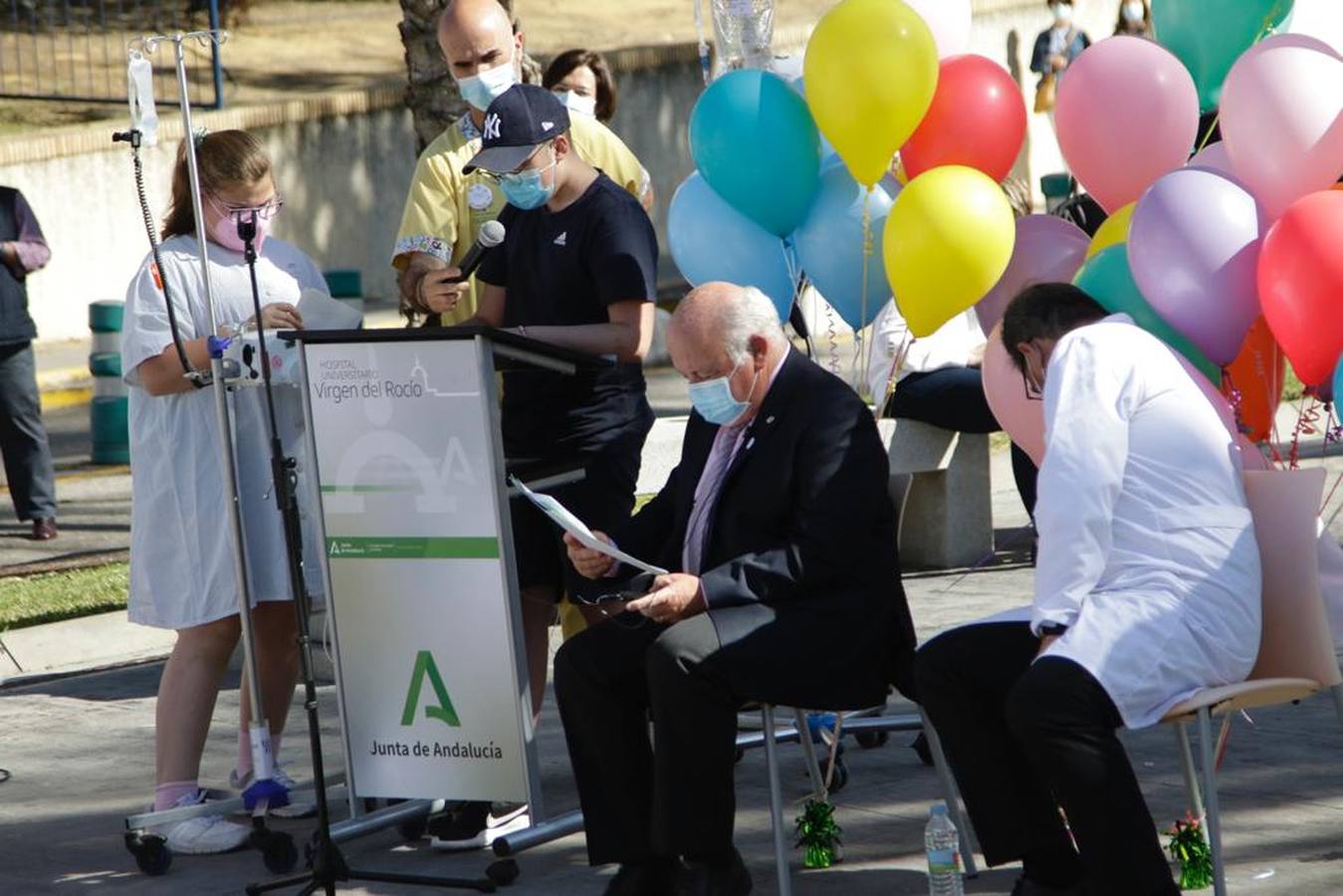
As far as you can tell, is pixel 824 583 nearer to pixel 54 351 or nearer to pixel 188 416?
pixel 188 416

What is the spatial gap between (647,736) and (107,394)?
24.0ft

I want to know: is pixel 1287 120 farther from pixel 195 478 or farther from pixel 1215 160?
pixel 195 478

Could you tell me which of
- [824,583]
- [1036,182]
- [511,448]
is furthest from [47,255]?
[1036,182]

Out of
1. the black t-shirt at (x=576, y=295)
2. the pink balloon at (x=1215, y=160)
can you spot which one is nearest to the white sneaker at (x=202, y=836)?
the black t-shirt at (x=576, y=295)

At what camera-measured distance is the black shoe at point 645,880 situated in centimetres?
486

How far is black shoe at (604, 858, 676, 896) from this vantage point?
486 centimetres

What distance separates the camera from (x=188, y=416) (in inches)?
220

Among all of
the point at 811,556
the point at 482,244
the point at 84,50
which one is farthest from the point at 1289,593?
A: the point at 84,50

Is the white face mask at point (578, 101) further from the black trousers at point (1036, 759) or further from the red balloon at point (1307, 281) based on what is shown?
the black trousers at point (1036, 759)

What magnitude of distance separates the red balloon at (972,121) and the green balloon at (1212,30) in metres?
0.43

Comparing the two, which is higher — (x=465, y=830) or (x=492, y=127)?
(x=492, y=127)

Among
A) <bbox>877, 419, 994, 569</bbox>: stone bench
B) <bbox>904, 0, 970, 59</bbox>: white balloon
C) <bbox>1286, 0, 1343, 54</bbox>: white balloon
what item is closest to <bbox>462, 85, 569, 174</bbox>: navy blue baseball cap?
<bbox>904, 0, 970, 59</bbox>: white balloon

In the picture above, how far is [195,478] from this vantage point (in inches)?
219

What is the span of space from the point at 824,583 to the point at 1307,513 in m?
1.05
